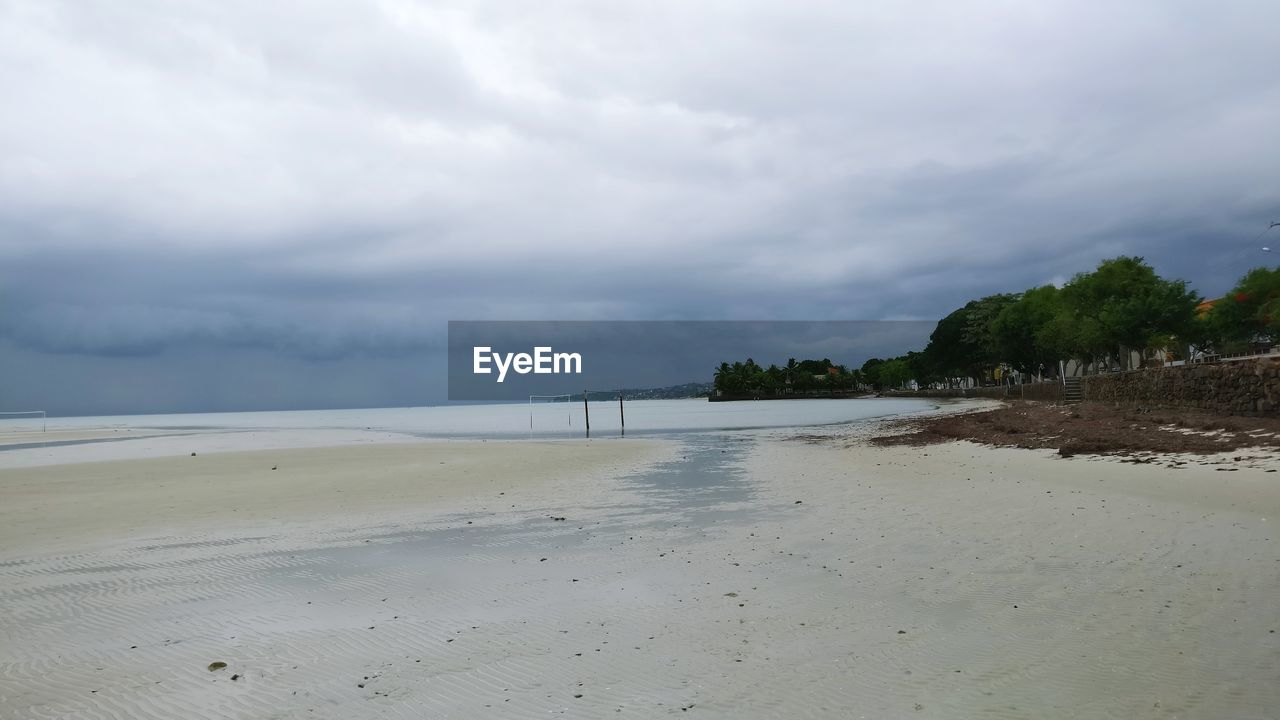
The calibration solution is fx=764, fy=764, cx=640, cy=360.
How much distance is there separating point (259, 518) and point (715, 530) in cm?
854

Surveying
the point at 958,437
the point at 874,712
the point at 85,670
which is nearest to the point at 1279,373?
the point at 958,437

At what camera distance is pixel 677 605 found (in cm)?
714

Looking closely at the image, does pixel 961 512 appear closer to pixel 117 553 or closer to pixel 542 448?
pixel 117 553

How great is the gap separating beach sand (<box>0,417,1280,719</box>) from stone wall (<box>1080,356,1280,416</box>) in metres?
12.2

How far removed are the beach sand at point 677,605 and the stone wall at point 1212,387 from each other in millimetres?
12216

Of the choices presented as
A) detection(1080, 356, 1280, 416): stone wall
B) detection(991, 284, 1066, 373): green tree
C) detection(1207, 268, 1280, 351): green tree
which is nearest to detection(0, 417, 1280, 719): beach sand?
detection(1080, 356, 1280, 416): stone wall

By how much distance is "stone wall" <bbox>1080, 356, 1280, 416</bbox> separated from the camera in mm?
23016

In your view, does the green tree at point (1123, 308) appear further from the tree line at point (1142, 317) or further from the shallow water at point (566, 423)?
the shallow water at point (566, 423)

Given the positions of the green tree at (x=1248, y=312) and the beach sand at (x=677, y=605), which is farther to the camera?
the green tree at (x=1248, y=312)

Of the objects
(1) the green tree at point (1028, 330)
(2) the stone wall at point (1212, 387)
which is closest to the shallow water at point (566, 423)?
(1) the green tree at point (1028, 330)

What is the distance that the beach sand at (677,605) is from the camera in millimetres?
4977

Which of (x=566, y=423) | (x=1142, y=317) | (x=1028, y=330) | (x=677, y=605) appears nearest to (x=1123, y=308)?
(x=1142, y=317)

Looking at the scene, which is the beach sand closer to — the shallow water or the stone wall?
the stone wall

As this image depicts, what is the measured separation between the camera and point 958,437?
1093 inches
